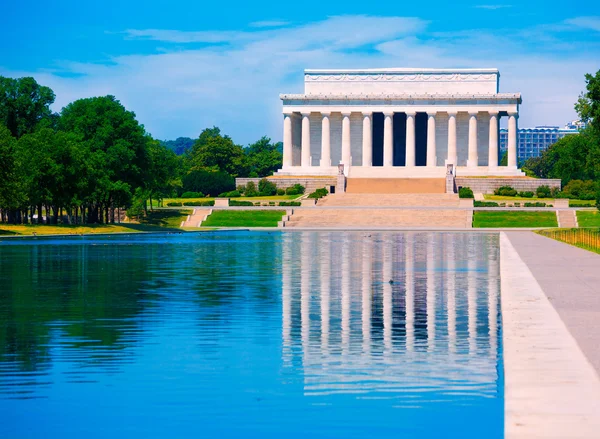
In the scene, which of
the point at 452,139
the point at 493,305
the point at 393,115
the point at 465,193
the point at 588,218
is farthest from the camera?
the point at 393,115

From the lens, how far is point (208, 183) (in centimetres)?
12088

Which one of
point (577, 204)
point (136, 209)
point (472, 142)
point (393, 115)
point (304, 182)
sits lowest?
point (136, 209)

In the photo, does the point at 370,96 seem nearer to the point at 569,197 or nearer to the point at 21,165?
the point at 569,197

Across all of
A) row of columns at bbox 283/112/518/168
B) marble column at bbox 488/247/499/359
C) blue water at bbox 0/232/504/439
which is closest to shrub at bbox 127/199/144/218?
row of columns at bbox 283/112/518/168

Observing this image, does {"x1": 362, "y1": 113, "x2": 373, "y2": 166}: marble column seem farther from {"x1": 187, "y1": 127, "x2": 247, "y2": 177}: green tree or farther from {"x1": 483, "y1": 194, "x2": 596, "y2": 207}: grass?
{"x1": 483, "y1": 194, "x2": 596, "y2": 207}: grass

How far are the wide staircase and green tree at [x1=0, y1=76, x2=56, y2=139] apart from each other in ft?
94.9

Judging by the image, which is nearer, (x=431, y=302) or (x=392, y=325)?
(x=392, y=325)

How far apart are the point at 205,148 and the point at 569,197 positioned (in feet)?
204

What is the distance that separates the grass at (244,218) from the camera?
88.5 metres

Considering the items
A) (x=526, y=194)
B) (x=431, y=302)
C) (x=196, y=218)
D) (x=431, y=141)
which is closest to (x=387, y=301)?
(x=431, y=302)

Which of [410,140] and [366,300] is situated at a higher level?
[410,140]

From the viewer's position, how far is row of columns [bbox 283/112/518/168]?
434 feet

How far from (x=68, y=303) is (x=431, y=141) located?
11410cm

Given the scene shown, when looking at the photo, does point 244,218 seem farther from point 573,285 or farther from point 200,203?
point 573,285
